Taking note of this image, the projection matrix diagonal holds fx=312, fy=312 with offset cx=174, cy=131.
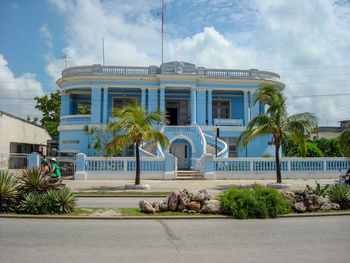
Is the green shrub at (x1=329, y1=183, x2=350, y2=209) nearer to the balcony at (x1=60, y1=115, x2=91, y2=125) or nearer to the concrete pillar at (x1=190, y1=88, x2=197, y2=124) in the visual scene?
the concrete pillar at (x1=190, y1=88, x2=197, y2=124)

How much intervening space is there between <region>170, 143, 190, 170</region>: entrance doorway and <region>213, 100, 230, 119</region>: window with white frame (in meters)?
5.40

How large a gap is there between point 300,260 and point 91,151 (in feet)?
74.9

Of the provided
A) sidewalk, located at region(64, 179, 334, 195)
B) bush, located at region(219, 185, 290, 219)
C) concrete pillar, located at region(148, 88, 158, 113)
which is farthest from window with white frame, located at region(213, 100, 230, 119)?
bush, located at region(219, 185, 290, 219)

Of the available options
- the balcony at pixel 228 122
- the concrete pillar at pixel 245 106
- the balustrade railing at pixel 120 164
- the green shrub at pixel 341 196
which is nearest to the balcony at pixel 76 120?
the balustrade railing at pixel 120 164

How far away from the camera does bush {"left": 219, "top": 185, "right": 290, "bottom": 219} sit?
867 centimetres

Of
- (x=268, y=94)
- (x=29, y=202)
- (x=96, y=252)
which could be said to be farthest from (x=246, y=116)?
(x=96, y=252)

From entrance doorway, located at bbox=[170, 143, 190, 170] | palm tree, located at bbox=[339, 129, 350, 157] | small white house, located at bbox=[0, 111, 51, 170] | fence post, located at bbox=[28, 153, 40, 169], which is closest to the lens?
palm tree, located at bbox=[339, 129, 350, 157]

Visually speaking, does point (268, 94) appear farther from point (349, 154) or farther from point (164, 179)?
point (164, 179)

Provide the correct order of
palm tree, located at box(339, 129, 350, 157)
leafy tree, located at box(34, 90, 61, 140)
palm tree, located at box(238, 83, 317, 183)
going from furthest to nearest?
leafy tree, located at box(34, 90, 61, 140) < palm tree, located at box(339, 129, 350, 157) < palm tree, located at box(238, 83, 317, 183)

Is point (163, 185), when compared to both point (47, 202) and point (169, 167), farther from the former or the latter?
point (47, 202)

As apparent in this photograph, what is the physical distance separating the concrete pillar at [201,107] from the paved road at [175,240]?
19.4 metres

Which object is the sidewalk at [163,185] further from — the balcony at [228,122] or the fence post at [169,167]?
the balcony at [228,122]

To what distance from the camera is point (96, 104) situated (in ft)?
87.9

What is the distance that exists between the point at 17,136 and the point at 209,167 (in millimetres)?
22191
